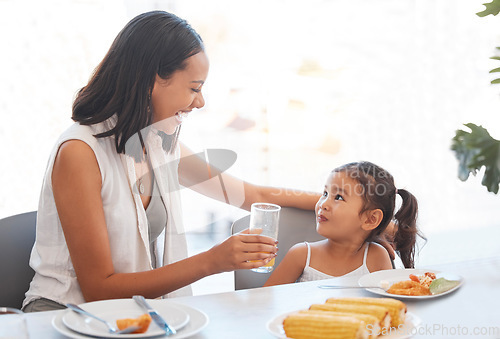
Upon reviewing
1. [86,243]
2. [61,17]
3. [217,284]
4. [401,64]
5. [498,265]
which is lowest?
[217,284]

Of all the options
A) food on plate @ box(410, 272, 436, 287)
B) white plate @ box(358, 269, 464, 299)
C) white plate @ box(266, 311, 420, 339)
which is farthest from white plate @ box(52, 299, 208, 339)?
food on plate @ box(410, 272, 436, 287)

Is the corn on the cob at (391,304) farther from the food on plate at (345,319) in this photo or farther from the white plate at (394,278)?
the white plate at (394,278)

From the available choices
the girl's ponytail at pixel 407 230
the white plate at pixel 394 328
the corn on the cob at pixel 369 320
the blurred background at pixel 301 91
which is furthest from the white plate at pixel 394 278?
the blurred background at pixel 301 91

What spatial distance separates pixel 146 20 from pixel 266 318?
819mm

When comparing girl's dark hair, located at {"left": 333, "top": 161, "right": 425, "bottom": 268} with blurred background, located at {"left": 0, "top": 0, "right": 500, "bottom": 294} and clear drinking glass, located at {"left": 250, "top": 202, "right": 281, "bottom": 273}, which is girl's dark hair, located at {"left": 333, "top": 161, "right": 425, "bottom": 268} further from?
blurred background, located at {"left": 0, "top": 0, "right": 500, "bottom": 294}

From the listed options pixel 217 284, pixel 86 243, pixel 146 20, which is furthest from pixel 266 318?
pixel 217 284

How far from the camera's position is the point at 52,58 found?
10.5ft

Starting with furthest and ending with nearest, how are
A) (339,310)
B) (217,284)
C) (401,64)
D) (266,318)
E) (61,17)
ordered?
(401,64) → (217,284) → (61,17) → (266,318) → (339,310)

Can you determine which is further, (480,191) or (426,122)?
(480,191)

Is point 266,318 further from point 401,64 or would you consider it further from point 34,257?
point 401,64

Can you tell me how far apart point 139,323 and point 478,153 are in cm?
66

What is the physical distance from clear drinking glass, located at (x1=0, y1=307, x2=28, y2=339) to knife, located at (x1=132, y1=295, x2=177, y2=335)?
0.27 metres

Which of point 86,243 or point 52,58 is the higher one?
point 52,58

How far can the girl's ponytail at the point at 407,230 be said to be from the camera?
71.6 inches
